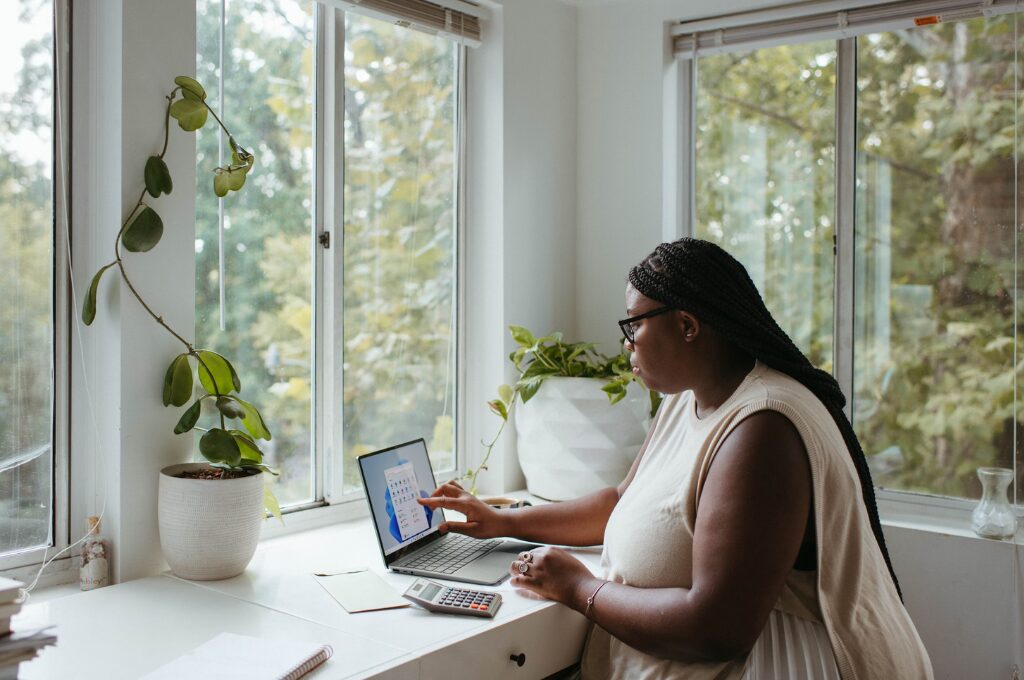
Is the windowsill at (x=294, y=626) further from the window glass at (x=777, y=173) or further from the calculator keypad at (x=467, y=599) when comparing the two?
the window glass at (x=777, y=173)

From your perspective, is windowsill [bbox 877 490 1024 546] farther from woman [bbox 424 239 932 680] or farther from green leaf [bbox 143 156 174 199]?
green leaf [bbox 143 156 174 199]

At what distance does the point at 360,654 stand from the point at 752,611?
1.99 ft

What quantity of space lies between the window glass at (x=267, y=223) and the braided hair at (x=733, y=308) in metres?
0.97

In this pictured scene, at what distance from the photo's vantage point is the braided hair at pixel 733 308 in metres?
1.53

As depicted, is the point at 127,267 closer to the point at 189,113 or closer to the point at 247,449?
the point at 189,113

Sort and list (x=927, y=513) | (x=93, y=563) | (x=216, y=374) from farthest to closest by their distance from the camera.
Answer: (x=927, y=513)
(x=216, y=374)
(x=93, y=563)

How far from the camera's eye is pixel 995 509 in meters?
2.23

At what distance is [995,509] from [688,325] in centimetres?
120

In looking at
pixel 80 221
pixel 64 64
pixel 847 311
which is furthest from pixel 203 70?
pixel 847 311

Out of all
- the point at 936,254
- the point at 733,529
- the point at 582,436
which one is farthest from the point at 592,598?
the point at 936,254

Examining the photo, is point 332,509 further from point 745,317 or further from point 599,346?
point 745,317

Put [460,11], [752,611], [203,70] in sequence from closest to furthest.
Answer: [752,611] → [203,70] → [460,11]

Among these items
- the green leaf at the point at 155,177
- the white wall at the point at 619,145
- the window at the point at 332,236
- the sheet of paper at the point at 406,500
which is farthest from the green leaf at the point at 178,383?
the white wall at the point at 619,145

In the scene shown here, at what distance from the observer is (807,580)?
1439mm
